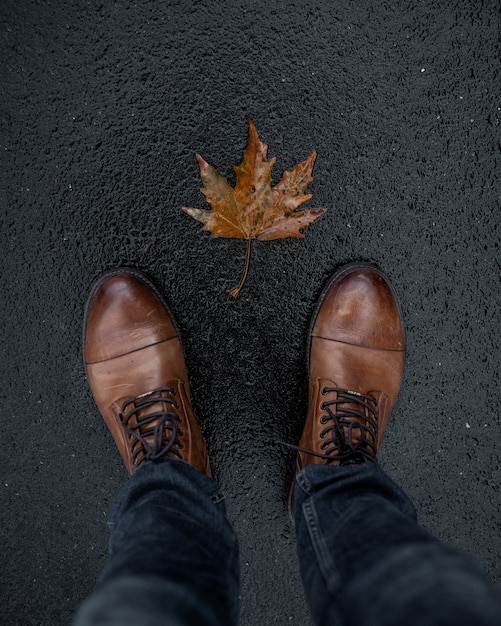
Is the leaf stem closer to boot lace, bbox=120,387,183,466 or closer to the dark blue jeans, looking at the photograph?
boot lace, bbox=120,387,183,466

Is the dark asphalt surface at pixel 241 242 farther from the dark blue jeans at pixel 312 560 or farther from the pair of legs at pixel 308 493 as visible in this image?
the dark blue jeans at pixel 312 560

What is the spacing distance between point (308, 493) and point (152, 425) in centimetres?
57

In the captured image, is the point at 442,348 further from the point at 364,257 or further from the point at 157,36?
the point at 157,36

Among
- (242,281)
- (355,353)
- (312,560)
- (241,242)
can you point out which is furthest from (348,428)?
(241,242)

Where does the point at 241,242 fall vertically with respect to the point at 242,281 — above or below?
above

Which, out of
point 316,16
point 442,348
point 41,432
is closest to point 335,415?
point 442,348

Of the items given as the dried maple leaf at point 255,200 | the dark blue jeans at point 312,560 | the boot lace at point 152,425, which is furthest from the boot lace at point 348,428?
the dried maple leaf at point 255,200

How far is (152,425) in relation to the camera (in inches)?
61.4

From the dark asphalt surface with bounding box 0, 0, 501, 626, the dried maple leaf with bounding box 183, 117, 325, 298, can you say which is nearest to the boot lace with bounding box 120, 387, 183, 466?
the dark asphalt surface with bounding box 0, 0, 501, 626

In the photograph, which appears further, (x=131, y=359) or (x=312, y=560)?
(x=131, y=359)

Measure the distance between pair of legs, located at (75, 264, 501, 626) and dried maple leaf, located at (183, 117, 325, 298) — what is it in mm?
265

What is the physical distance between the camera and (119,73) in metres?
1.55

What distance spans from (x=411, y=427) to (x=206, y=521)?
2.80ft

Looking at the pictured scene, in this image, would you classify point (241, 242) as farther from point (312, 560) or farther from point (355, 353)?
point (312, 560)
